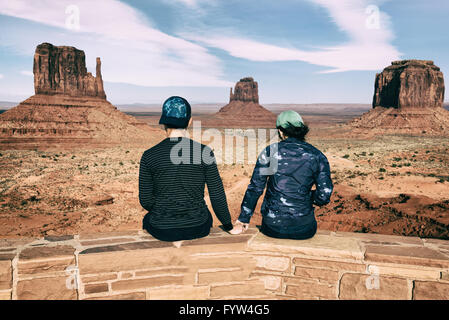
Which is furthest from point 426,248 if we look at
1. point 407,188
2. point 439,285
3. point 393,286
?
point 407,188

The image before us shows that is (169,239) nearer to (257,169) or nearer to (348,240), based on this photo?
(257,169)

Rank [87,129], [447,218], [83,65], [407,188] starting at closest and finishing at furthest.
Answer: [447,218]
[407,188]
[87,129]
[83,65]

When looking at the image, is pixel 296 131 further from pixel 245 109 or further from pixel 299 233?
pixel 245 109

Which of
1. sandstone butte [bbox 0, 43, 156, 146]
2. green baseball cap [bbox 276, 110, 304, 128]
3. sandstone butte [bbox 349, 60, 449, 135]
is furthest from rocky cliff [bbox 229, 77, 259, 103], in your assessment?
green baseball cap [bbox 276, 110, 304, 128]

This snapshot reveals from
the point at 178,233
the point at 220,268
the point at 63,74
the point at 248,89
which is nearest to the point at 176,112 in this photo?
the point at 178,233

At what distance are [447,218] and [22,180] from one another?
81.7 ft

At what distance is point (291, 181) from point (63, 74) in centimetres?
7523

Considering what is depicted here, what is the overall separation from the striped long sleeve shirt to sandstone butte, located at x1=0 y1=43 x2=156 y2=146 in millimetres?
52736

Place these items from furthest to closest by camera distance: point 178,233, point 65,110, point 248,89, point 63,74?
point 248,89, point 63,74, point 65,110, point 178,233

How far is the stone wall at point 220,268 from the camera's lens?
107 inches

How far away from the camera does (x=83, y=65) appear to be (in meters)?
69.6

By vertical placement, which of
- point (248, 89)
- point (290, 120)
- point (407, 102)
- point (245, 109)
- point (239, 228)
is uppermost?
point (248, 89)

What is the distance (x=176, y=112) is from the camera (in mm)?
2781

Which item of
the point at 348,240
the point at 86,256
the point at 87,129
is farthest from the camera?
the point at 87,129
